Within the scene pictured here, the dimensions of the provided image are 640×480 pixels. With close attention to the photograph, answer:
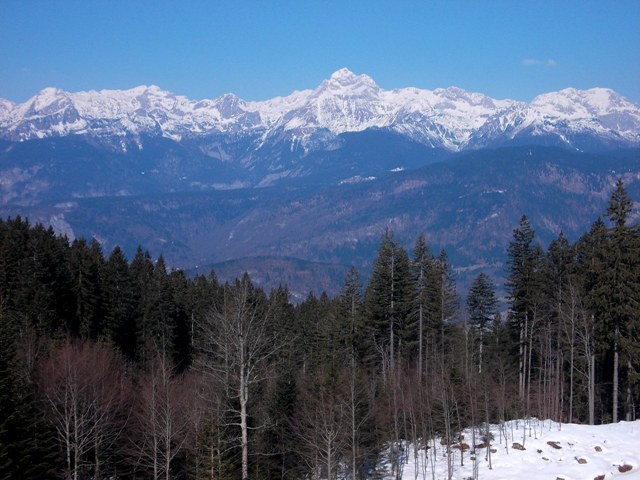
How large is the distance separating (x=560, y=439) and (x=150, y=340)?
36.9 m

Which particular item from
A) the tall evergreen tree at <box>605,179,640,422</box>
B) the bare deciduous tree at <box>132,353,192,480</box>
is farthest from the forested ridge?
the bare deciduous tree at <box>132,353,192,480</box>

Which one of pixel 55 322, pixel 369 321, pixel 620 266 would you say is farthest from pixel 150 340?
pixel 620 266

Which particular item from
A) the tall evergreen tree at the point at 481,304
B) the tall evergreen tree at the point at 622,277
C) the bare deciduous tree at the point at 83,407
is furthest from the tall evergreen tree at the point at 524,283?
the bare deciduous tree at the point at 83,407

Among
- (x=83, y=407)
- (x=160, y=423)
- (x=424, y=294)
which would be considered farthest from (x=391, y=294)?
(x=83, y=407)

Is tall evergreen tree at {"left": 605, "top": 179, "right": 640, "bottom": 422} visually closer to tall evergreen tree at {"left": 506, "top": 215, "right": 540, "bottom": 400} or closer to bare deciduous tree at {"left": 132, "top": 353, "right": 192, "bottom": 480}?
tall evergreen tree at {"left": 506, "top": 215, "right": 540, "bottom": 400}

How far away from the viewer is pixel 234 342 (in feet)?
88.1

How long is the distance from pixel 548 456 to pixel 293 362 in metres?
25.3

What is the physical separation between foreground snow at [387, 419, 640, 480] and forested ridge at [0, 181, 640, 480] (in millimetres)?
1418

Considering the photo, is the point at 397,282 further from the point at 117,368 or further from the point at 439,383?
the point at 117,368

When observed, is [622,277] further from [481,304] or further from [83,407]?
[83,407]

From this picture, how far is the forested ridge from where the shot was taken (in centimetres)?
3106

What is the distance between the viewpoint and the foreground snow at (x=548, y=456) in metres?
33.2

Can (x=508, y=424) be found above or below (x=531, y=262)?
below

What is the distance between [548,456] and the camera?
35531mm
